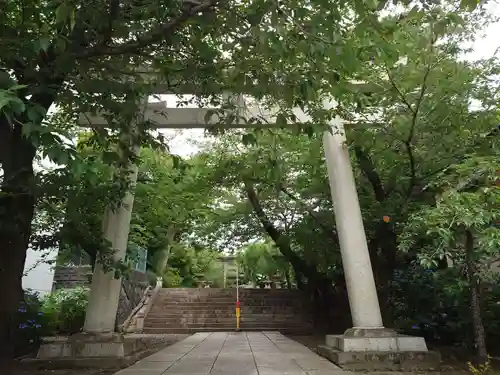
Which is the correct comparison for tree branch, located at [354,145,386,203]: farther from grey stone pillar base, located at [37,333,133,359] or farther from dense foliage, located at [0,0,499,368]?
grey stone pillar base, located at [37,333,133,359]

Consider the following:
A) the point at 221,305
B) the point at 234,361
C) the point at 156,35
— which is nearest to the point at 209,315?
the point at 221,305

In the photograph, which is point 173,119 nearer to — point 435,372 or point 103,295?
point 103,295

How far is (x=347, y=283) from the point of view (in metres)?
6.63

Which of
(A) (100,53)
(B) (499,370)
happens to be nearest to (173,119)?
(A) (100,53)

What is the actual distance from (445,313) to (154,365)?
5139 millimetres

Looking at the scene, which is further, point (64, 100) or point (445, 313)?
point (445, 313)

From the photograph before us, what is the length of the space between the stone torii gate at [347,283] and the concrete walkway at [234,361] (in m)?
0.47

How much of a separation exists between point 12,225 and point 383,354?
4.69 metres

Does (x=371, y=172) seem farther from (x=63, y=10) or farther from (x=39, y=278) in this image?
(x=39, y=278)

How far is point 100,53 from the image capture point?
3.12 metres

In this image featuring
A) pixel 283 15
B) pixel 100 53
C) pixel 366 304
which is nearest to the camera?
pixel 283 15

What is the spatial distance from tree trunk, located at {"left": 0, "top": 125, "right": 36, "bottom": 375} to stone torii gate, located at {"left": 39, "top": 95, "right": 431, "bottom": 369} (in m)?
2.76

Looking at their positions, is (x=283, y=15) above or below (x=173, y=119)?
below

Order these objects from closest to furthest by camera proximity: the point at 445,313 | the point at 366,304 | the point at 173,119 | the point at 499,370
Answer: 1. the point at 499,370
2. the point at 366,304
3. the point at 445,313
4. the point at 173,119
